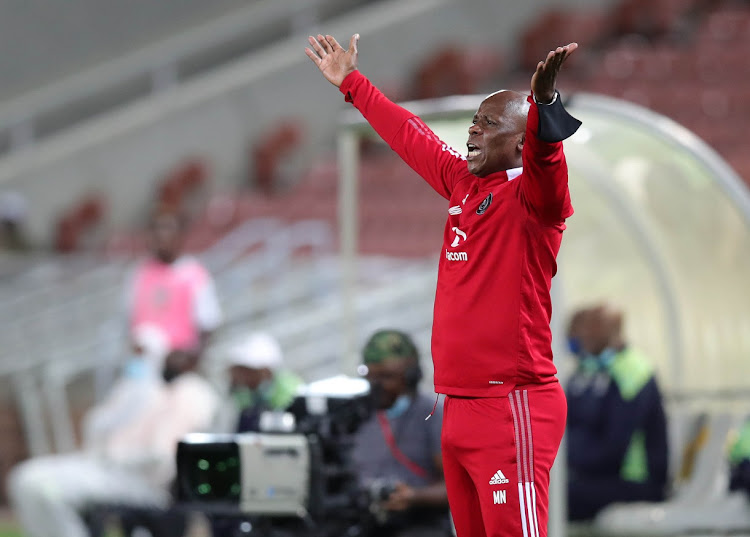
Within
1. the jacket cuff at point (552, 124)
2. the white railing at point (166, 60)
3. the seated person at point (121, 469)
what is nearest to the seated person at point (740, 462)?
the seated person at point (121, 469)

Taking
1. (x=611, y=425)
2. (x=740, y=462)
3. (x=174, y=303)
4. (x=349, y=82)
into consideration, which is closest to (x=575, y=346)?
(x=611, y=425)

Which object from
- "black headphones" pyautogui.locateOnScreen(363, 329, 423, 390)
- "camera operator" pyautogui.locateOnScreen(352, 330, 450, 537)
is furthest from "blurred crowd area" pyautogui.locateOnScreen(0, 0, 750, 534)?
"black headphones" pyautogui.locateOnScreen(363, 329, 423, 390)

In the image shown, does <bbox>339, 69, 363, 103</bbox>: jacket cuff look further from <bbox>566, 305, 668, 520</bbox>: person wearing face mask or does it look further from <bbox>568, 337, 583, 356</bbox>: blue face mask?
<bbox>568, 337, 583, 356</bbox>: blue face mask

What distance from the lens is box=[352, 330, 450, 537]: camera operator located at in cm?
500

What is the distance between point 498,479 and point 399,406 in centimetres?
197

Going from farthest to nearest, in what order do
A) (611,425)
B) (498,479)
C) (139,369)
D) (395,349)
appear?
1. (139,369)
2. (611,425)
3. (395,349)
4. (498,479)

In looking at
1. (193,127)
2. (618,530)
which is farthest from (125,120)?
(618,530)

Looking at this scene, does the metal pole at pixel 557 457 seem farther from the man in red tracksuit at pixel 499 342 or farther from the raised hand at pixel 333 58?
the man in red tracksuit at pixel 499 342

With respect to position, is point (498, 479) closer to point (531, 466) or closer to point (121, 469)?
point (531, 466)

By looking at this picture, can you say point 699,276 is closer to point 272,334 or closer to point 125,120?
point 272,334

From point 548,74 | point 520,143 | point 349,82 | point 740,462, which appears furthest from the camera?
point 740,462

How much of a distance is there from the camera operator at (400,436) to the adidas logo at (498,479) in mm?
1707

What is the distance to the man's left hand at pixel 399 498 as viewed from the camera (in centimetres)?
482

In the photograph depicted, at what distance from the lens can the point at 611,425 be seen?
20.2 ft
